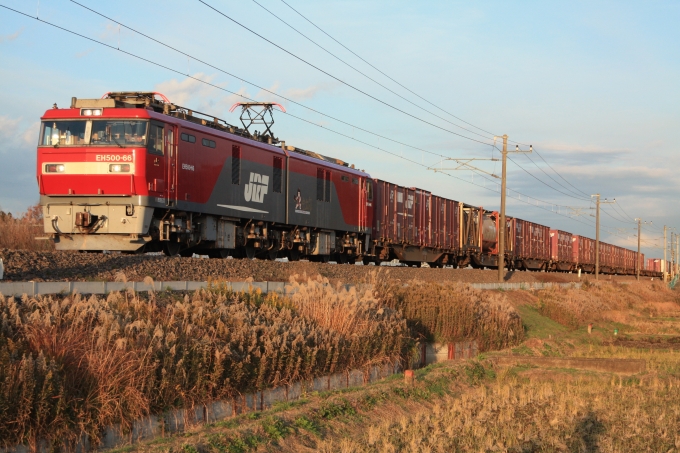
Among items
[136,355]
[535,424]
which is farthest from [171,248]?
[535,424]

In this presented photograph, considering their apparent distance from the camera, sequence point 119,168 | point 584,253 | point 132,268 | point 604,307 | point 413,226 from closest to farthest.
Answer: point 132,268 → point 119,168 → point 604,307 → point 413,226 → point 584,253

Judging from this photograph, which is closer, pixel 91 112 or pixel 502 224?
pixel 91 112

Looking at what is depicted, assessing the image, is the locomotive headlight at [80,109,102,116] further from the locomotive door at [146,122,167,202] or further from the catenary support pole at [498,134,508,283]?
the catenary support pole at [498,134,508,283]

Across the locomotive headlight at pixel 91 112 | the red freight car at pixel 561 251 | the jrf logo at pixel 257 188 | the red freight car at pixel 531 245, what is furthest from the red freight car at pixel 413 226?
the red freight car at pixel 561 251

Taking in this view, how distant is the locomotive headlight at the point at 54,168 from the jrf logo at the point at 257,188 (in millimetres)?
5788

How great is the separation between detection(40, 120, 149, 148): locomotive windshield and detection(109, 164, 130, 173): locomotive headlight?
0.50m

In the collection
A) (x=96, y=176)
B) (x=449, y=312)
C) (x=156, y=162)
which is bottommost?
(x=449, y=312)

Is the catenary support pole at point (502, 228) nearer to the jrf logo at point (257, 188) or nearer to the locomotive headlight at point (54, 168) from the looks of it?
the jrf logo at point (257, 188)

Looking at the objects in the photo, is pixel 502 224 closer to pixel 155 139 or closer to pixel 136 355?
pixel 155 139

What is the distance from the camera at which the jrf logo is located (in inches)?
905

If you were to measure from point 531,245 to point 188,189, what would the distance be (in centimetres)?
3825

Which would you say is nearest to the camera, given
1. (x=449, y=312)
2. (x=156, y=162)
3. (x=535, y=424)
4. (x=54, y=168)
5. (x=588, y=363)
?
(x=535, y=424)

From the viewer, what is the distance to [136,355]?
8375 mm

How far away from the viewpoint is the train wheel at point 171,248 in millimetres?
19969
